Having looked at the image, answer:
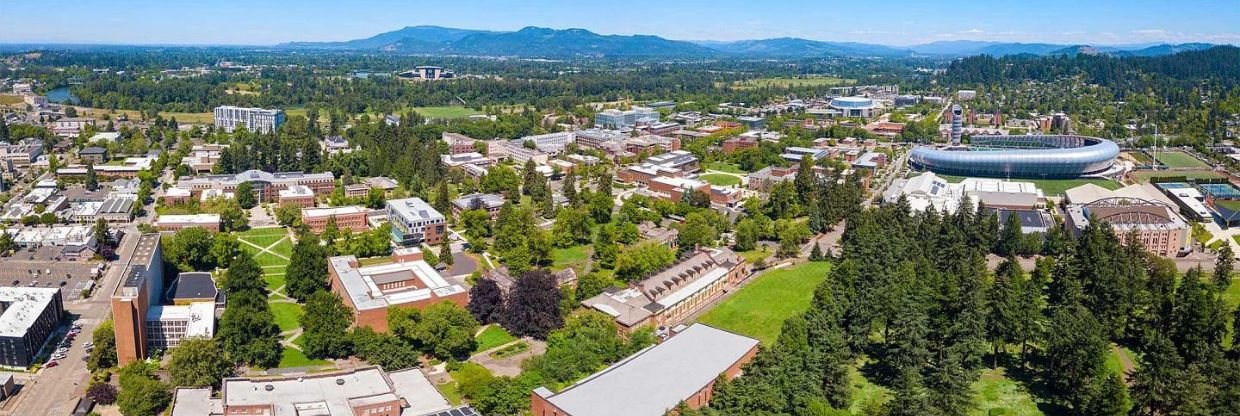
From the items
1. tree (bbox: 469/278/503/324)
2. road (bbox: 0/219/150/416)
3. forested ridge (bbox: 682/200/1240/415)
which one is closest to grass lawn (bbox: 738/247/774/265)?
forested ridge (bbox: 682/200/1240/415)

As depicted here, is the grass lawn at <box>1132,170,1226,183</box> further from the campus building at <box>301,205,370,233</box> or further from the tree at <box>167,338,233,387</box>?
the tree at <box>167,338,233,387</box>

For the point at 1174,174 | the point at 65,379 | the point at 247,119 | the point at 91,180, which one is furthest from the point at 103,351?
the point at 1174,174

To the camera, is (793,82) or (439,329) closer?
(439,329)

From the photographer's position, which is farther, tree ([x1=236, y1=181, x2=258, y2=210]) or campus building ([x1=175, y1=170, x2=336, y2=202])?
campus building ([x1=175, y1=170, x2=336, y2=202])

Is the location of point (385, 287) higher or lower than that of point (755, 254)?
higher

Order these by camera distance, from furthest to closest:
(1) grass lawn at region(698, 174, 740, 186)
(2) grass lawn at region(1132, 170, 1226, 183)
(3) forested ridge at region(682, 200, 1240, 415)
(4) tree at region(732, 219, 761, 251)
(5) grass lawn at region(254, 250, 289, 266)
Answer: (1) grass lawn at region(698, 174, 740, 186) → (2) grass lawn at region(1132, 170, 1226, 183) → (4) tree at region(732, 219, 761, 251) → (5) grass lawn at region(254, 250, 289, 266) → (3) forested ridge at region(682, 200, 1240, 415)

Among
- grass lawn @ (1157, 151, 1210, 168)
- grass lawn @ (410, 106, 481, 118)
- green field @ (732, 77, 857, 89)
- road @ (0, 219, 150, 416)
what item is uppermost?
green field @ (732, 77, 857, 89)

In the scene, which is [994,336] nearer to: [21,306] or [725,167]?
[21,306]

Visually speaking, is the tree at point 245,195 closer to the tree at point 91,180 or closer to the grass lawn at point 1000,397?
the tree at point 91,180
